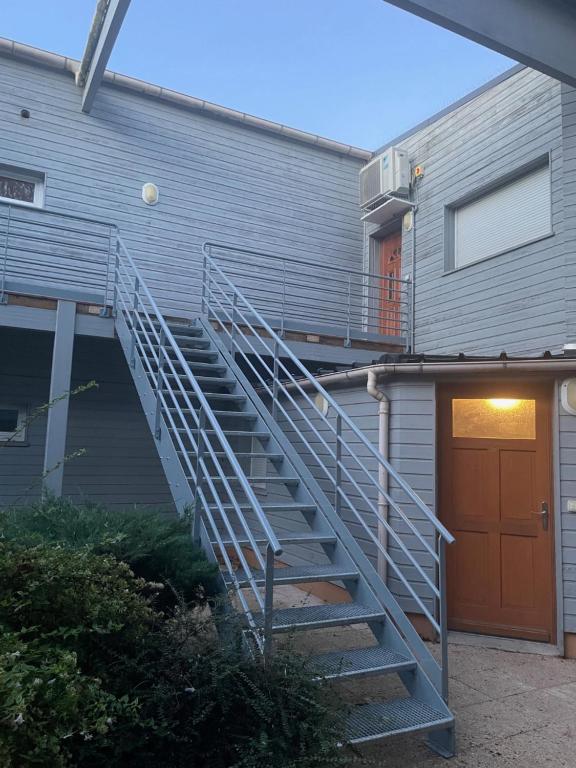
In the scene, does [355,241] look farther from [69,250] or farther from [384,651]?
[384,651]

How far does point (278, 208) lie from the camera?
9.77 m

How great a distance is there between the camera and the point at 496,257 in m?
7.08

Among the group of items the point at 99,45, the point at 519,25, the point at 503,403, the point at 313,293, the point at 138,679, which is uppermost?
the point at 99,45

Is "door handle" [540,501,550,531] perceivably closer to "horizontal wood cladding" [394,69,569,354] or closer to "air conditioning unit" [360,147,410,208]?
"horizontal wood cladding" [394,69,569,354]

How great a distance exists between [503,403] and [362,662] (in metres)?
2.99

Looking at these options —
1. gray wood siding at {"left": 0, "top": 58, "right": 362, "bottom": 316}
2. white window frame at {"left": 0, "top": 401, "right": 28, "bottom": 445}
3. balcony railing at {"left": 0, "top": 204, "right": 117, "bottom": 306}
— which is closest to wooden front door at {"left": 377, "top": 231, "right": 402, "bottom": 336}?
gray wood siding at {"left": 0, "top": 58, "right": 362, "bottom": 316}

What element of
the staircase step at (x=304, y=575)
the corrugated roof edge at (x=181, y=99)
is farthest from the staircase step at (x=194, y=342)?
the corrugated roof edge at (x=181, y=99)

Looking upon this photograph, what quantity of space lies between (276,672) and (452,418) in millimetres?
3400

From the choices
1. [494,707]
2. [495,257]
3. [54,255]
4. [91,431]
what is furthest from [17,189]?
[494,707]

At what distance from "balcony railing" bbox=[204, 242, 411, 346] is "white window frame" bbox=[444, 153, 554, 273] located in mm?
773

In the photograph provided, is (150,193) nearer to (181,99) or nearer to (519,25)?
(181,99)

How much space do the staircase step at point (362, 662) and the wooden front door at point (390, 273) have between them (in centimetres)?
637

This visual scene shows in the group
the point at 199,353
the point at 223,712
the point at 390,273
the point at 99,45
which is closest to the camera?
the point at 223,712

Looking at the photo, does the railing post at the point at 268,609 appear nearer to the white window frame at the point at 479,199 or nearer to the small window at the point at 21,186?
the white window frame at the point at 479,199
